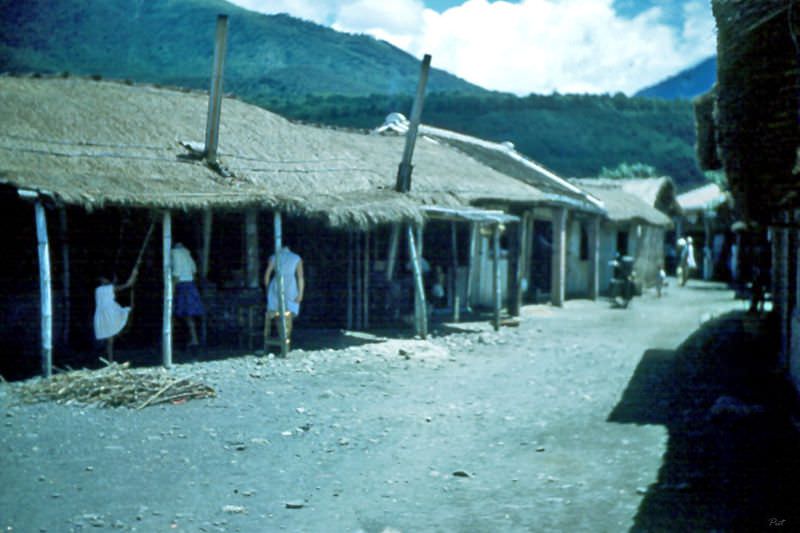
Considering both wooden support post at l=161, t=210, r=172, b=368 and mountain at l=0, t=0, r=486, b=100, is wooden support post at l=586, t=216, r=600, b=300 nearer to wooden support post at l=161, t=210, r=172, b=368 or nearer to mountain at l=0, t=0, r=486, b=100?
wooden support post at l=161, t=210, r=172, b=368

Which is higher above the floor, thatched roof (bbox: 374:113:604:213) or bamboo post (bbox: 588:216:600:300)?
thatched roof (bbox: 374:113:604:213)

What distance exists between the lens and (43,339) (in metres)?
9.45

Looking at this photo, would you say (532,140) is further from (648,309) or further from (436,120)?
(648,309)

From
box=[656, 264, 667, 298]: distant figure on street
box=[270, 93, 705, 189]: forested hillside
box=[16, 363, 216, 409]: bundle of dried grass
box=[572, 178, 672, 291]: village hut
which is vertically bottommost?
box=[16, 363, 216, 409]: bundle of dried grass

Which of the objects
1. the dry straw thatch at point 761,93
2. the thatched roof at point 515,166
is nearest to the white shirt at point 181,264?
the dry straw thatch at point 761,93

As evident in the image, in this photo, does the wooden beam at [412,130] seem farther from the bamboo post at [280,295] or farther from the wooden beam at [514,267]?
the bamboo post at [280,295]

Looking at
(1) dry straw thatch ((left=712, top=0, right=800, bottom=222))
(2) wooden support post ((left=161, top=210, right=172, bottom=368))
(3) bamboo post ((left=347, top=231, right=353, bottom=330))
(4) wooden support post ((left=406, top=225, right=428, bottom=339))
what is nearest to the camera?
(1) dry straw thatch ((left=712, top=0, right=800, bottom=222))

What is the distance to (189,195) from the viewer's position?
35.7ft

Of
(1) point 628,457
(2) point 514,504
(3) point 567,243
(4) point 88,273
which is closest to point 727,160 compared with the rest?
(1) point 628,457

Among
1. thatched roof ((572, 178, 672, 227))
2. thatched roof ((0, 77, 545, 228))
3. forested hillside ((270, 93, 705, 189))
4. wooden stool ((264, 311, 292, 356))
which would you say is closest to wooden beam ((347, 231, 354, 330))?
thatched roof ((0, 77, 545, 228))

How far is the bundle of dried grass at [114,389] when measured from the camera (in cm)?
849

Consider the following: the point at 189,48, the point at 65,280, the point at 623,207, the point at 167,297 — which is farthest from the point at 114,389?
the point at 189,48

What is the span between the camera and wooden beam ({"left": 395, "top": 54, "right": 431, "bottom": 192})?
1438 cm

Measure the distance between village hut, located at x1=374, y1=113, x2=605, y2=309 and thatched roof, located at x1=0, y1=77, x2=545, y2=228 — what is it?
6.85 feet
